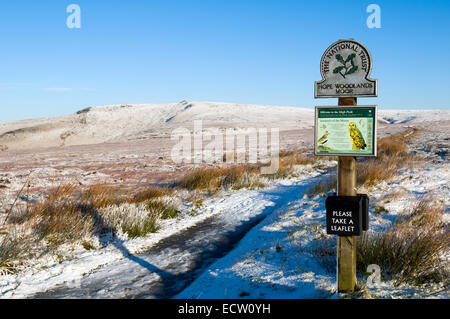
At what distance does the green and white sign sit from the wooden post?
0.46ft

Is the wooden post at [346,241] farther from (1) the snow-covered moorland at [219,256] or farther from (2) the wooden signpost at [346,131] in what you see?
(1) the snow-covered moorland at [219,256]

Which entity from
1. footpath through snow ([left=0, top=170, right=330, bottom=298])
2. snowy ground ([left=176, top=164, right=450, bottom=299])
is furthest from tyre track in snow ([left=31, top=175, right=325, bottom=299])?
snowy ground ([left=176, top=164, right=450, bottom=299])

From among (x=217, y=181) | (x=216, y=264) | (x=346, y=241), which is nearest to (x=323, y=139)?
(x=346, y=241)

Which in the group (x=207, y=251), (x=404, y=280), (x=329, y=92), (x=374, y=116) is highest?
(x=329, y=92)

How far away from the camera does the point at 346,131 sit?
3.31 meters

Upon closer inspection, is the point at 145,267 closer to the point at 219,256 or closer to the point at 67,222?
the point at 219,256

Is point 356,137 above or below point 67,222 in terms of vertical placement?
above

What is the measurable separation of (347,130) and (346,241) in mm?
1132

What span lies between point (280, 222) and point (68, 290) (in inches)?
154

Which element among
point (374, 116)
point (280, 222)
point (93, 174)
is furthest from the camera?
point (93, 174)

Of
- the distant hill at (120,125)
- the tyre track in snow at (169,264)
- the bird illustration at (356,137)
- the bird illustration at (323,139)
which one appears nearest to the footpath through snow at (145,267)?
the tyre track in snow at (169,264)
